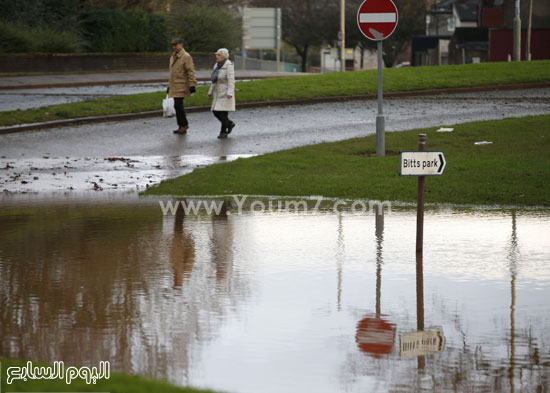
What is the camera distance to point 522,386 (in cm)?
518

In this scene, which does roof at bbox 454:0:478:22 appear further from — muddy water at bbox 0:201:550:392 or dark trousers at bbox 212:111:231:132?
muddy water at bbox 0:201:550:392

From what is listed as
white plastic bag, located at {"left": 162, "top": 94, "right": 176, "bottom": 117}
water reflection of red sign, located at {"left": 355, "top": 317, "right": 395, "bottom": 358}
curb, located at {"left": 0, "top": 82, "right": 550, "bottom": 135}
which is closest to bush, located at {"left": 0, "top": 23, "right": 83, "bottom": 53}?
curb, located at {"left": 0, "top": 82, "right": 550, "bottom": 135}

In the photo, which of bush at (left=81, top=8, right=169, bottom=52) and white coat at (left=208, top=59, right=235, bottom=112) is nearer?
white coat at (left=208, top=59, right=235, bottom=112)

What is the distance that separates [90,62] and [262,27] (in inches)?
408

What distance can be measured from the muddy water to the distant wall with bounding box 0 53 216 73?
24.9m

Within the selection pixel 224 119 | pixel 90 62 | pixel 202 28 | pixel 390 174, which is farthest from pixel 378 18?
pixel 202 28

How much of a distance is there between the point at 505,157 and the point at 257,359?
405 inches

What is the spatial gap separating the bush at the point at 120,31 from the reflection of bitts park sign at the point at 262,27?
4711 millimetres

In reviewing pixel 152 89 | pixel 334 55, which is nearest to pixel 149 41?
pixel 152 89

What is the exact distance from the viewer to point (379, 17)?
587 inches

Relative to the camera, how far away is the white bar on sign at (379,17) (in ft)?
48.7

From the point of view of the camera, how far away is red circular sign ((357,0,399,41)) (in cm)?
1484

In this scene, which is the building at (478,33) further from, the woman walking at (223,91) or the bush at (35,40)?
the woman walking at (223,91)

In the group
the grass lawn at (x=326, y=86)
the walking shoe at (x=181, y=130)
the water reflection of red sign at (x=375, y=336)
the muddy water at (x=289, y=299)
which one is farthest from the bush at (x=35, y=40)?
the water reflection of red sign at (x=375, y=336)
